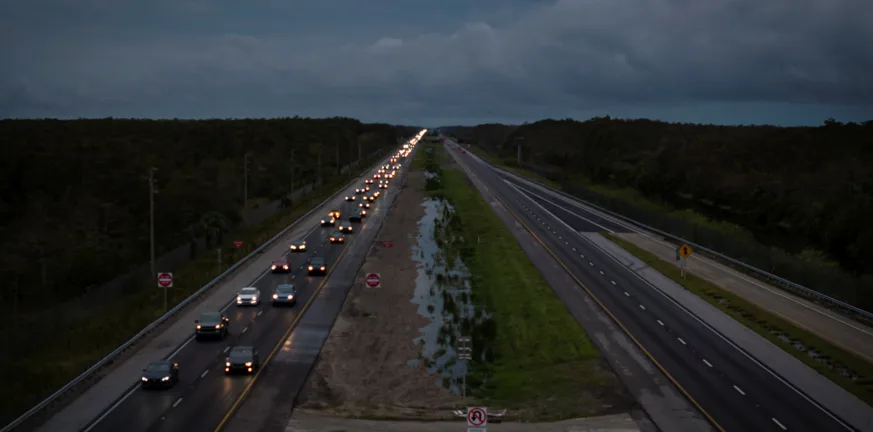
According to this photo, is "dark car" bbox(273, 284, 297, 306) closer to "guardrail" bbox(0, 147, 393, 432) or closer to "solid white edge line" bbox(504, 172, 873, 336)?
"guardrail" bbox(0, 147, 393, 432)

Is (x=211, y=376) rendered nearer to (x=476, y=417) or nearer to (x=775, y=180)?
(x=476, y=417)

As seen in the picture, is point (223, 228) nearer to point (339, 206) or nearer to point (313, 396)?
point (339, 206)

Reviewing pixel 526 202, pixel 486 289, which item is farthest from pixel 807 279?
pixel 526 202

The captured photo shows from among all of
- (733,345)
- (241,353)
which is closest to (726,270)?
(733,345)

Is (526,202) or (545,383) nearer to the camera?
(545,383)

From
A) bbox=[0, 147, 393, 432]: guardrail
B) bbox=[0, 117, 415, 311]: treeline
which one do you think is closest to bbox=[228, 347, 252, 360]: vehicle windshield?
bbox=[0, 147, 393, 432]: guardrail

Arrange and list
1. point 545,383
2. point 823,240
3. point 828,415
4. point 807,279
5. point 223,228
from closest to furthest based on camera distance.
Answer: point 828,415
point 545,383
point 807,279
point 223,228
point 823,240
